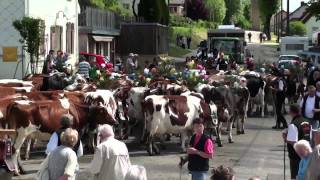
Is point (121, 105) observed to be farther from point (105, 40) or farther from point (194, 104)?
point (105, 40)

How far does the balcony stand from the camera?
44344mm

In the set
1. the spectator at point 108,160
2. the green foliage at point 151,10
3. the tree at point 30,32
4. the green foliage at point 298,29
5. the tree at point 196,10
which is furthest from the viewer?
the green foliage at point 298,29

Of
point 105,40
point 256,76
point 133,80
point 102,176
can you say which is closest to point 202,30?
point 105,40

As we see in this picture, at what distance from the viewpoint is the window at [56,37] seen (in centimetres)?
3530

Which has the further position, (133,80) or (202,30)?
(202,30)

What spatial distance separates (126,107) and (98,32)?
2465 cm

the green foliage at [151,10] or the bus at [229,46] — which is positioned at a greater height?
the green foliage at [151,10]

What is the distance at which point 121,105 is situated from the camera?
834 inches

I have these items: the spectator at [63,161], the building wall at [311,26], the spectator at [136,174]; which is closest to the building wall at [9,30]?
the spectator at [136,174]

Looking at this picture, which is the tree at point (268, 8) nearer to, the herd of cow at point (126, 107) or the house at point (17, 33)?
the house at point (17, 33)

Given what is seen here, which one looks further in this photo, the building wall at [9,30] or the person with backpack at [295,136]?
the building wall at [9,30]

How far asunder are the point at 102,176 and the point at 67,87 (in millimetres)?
11657

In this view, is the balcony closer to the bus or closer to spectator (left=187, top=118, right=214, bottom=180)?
the bus

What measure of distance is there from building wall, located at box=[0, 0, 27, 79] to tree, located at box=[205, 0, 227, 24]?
296ft
